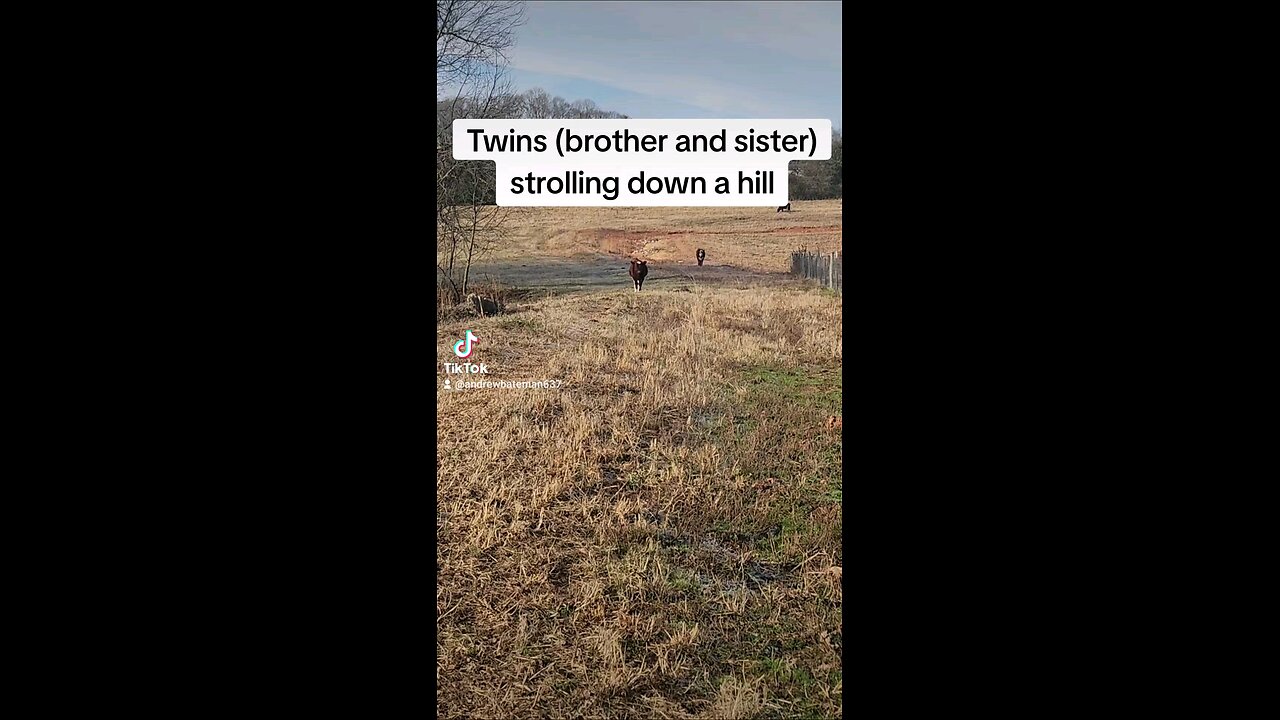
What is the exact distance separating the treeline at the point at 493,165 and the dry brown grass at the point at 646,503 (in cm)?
9

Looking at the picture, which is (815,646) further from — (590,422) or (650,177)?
(650,177)

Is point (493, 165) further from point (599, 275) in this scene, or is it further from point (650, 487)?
point (650, 487)

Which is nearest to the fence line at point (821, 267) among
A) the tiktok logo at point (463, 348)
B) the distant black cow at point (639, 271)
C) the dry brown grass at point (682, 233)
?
the dry brown grass at point (682, 233)

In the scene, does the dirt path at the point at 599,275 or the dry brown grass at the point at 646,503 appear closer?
the dry brown grass at the point at 646,503

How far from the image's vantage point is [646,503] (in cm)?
287

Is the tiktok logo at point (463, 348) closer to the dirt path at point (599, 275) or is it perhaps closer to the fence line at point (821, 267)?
the dirt path at point (599, 275)

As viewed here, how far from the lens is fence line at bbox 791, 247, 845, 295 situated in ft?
9.27

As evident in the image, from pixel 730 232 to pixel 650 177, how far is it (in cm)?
36

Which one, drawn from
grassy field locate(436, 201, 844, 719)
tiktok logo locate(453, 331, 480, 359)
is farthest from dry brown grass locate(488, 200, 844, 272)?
tiktok logo locate(453, 331, 480, 359)

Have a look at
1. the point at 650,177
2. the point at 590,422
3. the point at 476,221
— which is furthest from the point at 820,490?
the point at 476,221

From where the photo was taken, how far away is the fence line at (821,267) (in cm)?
282

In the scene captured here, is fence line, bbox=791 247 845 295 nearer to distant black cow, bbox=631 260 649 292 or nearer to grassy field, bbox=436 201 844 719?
grassy field, bbox=436 201 844 719

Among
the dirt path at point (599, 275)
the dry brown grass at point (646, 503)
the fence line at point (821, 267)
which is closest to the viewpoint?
the dry brown grass at point (646, 503)
